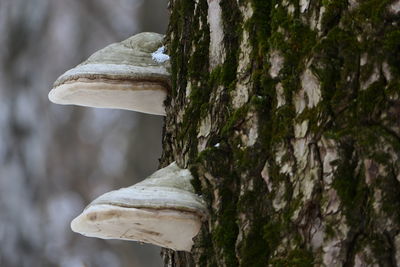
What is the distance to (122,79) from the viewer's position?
292 cm

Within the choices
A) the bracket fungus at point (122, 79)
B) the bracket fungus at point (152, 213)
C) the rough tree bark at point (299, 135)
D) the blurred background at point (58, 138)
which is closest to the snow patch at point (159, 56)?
the bracket fungus at point (122, 79)

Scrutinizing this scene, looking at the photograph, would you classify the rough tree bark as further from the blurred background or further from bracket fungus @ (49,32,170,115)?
the blurred background

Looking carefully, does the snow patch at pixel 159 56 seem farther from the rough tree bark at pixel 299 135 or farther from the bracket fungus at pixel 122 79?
the rough tree bark at pixel 299 135

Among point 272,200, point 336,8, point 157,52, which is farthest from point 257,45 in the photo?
point 157,52

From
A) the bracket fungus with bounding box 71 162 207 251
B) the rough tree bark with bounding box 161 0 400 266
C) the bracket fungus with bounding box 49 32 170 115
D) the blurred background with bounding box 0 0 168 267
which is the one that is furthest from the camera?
the blurred background with bounding box 0 0 168 267

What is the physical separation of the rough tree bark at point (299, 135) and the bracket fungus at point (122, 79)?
0.95 feet

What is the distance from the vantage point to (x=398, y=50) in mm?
2158

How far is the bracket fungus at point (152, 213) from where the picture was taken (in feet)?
7.84

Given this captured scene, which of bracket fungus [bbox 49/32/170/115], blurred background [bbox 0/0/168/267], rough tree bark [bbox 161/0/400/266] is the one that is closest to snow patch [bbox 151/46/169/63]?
bracket fungus [bbox 49/32/170/115]

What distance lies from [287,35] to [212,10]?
43cm

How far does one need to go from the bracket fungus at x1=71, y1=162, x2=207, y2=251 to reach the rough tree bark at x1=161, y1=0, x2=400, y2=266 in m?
0.05

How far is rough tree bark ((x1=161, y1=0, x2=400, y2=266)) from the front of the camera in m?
2.10

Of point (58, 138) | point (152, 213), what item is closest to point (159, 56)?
point (152, 213)

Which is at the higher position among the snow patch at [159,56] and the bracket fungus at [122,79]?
the snow patch at [159,56]
